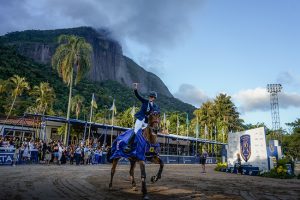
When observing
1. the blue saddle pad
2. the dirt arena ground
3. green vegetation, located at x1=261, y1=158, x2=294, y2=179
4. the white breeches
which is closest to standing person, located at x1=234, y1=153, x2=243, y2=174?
green vegetation, located at x1=261, y1=158, x2=294, y2=179

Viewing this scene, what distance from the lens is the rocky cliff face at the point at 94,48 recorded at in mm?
135875

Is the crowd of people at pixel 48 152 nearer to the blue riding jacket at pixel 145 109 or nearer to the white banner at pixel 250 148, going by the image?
the white banner at pixel 250 148

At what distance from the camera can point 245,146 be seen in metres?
22.6

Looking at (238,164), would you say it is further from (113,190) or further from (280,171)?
(113,190)

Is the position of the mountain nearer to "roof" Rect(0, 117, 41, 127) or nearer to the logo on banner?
"roof" Rect(0, 117, 41, 127)

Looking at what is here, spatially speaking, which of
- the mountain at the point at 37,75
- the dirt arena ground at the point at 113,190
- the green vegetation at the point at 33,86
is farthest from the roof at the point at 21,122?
the dirt arena ground at the point at 113,190

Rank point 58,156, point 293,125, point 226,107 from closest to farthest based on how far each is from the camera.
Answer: point 58,156
point 293,125
point 226,107

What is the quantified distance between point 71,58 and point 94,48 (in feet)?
473

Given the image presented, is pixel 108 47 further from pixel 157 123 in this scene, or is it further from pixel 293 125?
pixel 157 123

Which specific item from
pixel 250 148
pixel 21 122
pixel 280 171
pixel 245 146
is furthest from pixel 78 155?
pixel 21 122

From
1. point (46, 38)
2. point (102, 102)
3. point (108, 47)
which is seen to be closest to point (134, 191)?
point (102, 102)

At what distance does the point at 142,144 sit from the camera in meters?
7.05

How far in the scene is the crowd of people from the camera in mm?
20562

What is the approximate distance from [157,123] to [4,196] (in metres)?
3.80
